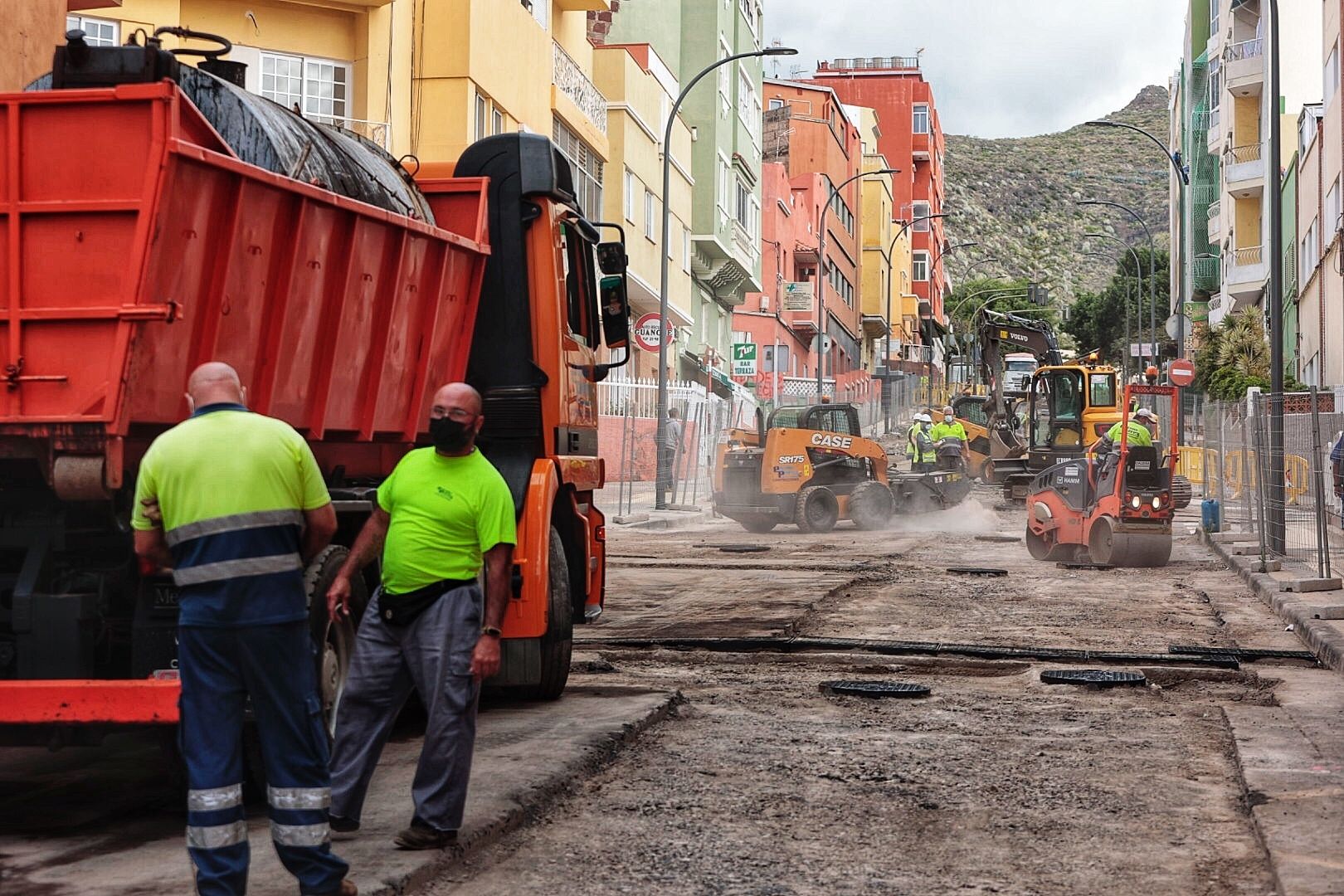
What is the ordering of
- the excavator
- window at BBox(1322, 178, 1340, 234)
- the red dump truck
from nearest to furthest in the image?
the red dump truck, the excavator, window at BBox(1322, 178, 1340, 234)

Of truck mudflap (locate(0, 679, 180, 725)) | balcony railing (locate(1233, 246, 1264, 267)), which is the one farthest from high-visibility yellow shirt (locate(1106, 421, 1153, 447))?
balcony railing (locate(1233, 246, 1264, 267))

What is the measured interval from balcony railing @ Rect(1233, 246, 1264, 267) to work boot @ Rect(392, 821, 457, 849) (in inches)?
2018

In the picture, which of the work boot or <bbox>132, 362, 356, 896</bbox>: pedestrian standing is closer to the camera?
<bbox>132, 362, 356, 896</bbox>: pedestrian standing

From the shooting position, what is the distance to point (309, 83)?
83.2 feet

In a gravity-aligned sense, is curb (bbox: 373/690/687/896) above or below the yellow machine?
below

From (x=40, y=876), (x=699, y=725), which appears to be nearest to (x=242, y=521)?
(x=40, y=876)

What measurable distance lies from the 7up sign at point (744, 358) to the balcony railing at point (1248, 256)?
25081 mm

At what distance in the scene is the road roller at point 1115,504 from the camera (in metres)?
19.2

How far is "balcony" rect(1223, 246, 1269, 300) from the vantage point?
53312mm

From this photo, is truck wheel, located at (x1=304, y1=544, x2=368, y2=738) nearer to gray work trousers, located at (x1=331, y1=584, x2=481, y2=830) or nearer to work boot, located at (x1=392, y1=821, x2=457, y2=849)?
gray work trousers, located at (x1=331, y1=584, x2=481, y2=830)

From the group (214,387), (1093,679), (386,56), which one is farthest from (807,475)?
(214,387)

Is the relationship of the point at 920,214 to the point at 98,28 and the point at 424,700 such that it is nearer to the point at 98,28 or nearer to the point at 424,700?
the point at 98,28

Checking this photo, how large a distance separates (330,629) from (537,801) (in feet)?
3.65

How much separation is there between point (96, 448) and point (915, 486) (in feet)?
78.3
